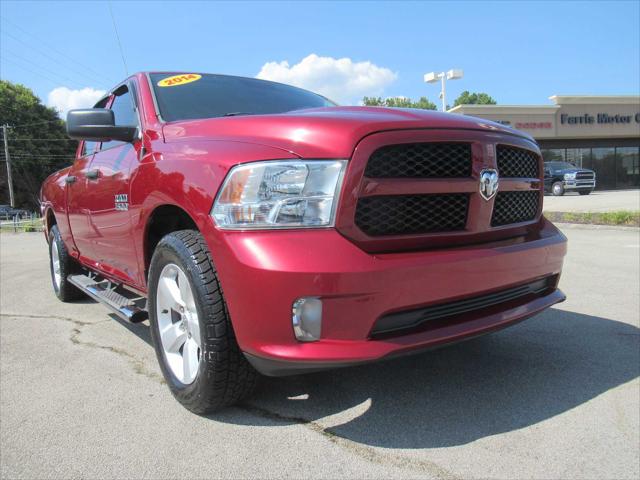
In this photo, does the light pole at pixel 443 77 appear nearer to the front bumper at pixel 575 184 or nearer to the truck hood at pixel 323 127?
the front bumper at pixel 575 184

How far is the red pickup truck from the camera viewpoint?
6.11 ft

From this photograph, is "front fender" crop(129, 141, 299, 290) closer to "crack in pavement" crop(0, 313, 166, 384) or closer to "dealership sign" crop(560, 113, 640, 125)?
Answer: "crack in pavement" crop(0, 313, 166, 384)

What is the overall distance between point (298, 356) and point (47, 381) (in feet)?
6.14

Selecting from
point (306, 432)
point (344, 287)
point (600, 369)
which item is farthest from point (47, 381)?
point (600, 369)

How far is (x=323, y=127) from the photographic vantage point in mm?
1993

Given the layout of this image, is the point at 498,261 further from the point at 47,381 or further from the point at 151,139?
the point at 47,381

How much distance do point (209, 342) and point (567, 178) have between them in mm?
24828

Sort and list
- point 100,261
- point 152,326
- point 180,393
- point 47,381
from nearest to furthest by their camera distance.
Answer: point 180,393
point 152,326
point 47,381
point 100,261

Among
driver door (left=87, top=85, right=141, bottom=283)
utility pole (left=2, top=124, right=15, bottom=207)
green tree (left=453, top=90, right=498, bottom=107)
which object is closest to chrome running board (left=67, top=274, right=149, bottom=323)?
driver door (left=87, top=85, right=141, bottom=283)

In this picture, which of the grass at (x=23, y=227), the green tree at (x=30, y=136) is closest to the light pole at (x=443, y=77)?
the grass at (x=23, y=227)

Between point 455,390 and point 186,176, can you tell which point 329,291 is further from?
point 455,390

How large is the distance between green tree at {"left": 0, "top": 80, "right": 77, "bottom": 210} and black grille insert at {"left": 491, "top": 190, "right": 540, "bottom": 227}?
45811mm

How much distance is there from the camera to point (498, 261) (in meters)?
2.19

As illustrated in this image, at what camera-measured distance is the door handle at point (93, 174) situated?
3.49m
